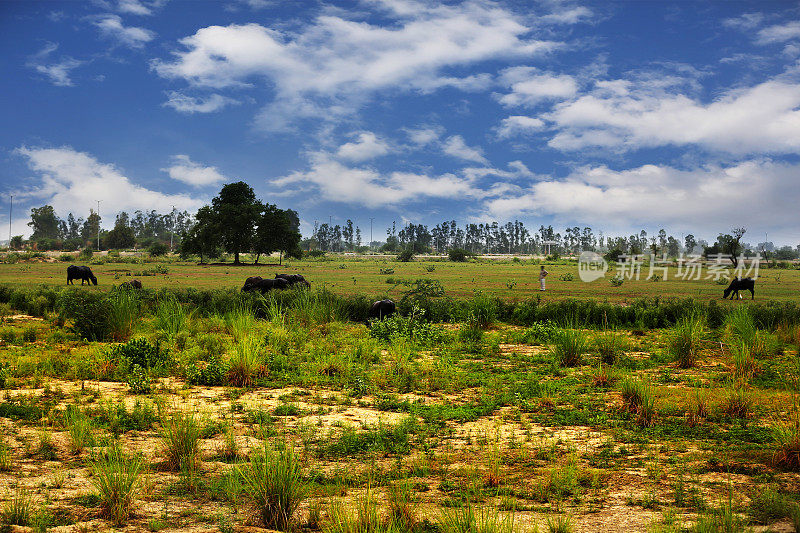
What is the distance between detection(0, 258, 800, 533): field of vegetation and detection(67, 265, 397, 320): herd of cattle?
318 cm

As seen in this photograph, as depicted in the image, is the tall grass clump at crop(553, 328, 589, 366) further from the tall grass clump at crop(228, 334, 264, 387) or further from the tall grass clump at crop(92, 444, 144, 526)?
the tall grass clump at crop(92, 444, 144, 526)

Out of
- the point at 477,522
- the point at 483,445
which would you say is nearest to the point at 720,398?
the point at 483,445

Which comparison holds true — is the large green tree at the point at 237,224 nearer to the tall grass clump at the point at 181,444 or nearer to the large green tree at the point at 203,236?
the large green tree at the point at 203,236

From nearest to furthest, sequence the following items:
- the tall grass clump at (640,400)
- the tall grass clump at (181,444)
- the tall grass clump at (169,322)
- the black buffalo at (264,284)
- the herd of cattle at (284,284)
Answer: the tall grass clump at (181,444)
the tall grass clump at (640,400)
the tall grass clump at (169,322)
the herd of cattle at (284,284)
the black buffalo at (264,284)

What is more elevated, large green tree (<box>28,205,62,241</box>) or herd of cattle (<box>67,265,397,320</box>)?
large green tree (<box>28,205,62,241</box>)

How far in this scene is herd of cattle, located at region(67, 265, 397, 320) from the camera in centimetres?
1866

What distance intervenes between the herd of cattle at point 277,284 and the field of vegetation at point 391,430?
318 centimetres

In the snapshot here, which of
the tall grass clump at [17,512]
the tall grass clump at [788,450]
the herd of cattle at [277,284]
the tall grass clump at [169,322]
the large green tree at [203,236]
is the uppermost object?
the large green tree at [203,236]

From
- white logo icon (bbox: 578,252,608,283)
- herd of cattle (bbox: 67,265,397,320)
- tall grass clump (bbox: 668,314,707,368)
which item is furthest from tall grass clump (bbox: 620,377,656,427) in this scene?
white logo icon (bbox: 578,252,608,283)

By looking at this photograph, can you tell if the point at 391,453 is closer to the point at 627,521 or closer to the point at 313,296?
the point at 627,521


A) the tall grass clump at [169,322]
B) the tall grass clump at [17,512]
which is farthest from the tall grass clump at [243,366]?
the tall grass clump at [17,512]

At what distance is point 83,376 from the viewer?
10.2 meters

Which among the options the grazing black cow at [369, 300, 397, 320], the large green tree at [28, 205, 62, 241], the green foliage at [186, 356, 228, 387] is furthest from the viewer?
the large green tree at [28, 205, 62, 241]

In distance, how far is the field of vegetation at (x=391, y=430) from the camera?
4.70m
